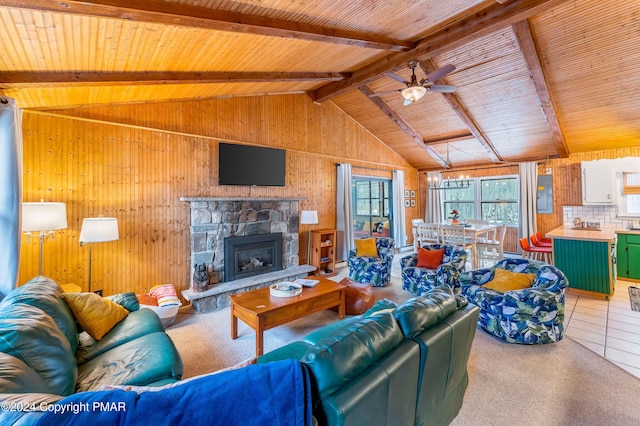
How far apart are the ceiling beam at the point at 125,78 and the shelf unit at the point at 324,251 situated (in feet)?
9.68

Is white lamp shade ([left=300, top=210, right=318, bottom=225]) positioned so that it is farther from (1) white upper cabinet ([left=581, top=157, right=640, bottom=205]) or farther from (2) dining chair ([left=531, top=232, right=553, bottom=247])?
(1) white upper cabinet ([left=581, top=157, right=640, bottom=205])

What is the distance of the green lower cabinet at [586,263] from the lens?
402 centimetres

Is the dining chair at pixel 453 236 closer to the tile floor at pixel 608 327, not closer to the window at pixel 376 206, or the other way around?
the tile floor at pixel 608 327

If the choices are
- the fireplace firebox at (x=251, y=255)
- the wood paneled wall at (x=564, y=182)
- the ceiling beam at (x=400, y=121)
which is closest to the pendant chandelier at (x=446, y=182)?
the ceiling beam at (x=400, y=121)

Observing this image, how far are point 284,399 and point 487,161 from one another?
8436mm

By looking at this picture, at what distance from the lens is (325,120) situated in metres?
6.32

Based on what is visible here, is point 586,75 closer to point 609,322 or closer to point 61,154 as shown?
point 609,322

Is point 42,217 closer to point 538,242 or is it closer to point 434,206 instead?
point 538,242

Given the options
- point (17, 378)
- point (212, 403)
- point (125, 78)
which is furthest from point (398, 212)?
point (17, 378)

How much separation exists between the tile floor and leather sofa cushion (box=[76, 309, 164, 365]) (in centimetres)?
416

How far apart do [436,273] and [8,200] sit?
4.87 meters

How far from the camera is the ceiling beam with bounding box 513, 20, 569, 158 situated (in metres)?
3.63

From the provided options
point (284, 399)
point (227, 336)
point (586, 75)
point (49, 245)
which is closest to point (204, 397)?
point (284, 399)

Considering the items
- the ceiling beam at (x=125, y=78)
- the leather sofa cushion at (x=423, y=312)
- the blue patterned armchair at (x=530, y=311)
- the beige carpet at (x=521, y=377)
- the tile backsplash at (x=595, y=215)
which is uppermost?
the ceiling beam at (x=125, y=78)
